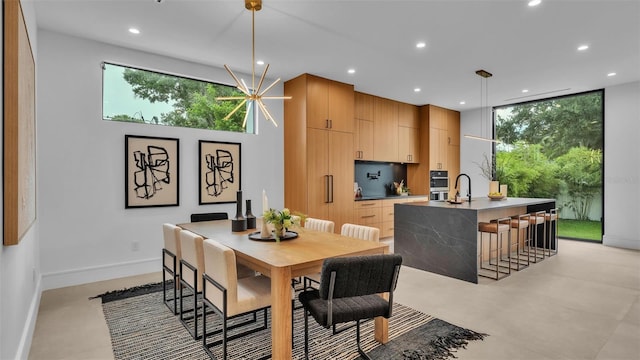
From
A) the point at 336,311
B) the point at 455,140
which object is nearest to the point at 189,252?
the point at 336,311

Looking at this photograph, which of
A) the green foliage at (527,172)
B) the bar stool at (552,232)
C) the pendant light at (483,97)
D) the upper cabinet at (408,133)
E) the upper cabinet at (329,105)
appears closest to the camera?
the pendant light at (483,97)

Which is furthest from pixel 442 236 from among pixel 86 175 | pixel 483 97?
pixel 86 175

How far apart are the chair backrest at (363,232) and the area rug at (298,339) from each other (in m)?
0.71

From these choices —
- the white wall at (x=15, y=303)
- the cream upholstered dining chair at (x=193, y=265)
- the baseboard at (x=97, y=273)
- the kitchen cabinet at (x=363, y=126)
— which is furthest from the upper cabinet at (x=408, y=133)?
the white wall at (x=15, y=303)

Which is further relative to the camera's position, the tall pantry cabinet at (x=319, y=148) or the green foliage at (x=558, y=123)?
the green foliage at (x=558, y=123)

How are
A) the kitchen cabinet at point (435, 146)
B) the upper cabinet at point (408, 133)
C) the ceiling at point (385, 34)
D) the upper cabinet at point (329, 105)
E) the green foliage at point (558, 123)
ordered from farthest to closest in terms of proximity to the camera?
1. the kitchen cabinet at point (435, 146)
2. the upper cabinet at point (408, 133)
3. the green foliage at point (558, 123)
4. the upper cabinet at point (329, 105)
5. the ceiling at point (385, 34)

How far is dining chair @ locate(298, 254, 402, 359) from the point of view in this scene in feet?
5.92

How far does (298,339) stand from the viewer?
2.49 meters

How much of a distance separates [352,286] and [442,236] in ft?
8.67

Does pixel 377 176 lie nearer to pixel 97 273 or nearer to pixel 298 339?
pixel 298 339

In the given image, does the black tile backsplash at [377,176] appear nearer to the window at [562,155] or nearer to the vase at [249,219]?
the window at [562,155]

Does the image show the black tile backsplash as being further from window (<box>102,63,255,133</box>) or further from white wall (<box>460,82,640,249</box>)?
white wall (<box>460,82,640,249</box>)

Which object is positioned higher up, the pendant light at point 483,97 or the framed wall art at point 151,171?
the pendant light at point 483,97

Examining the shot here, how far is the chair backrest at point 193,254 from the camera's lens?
244 centimetres
